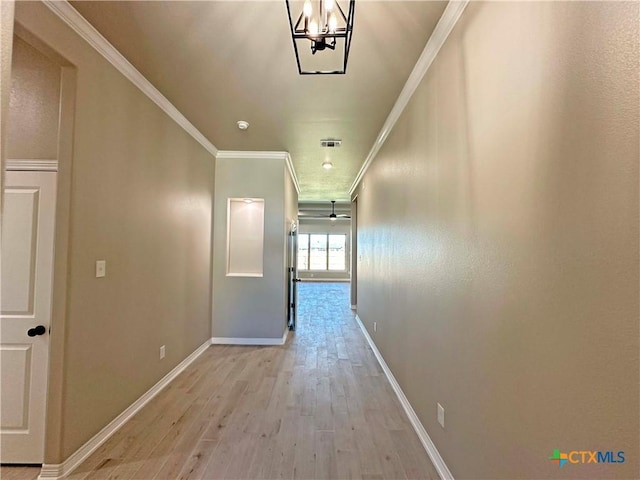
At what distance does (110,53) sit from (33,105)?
64 cm

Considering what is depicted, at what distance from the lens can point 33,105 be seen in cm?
200

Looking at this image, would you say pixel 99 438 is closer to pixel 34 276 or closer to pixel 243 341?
pixel 34 276

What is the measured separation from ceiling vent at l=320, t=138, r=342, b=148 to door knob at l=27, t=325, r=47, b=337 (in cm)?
330

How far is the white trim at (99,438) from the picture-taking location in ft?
5.82

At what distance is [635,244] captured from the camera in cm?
72

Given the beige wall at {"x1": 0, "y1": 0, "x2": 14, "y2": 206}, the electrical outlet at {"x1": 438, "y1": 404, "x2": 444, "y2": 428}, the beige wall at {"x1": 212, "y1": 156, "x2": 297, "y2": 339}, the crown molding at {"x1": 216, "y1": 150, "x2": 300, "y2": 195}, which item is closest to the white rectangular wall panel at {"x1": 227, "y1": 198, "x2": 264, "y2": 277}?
the beige wall at {"x1": 212, "y1": 156, "x2": 297, "y2": 339}

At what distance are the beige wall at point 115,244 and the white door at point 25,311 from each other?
0.16m

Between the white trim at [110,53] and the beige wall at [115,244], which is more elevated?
the white trim at [110,53]

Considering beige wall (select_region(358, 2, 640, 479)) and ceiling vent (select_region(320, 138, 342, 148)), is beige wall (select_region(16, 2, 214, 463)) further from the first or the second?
beige wall (select_region(358, 2, 640, 479))

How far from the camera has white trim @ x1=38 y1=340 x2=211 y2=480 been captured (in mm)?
1775

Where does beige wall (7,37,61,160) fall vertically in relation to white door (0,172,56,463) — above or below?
above

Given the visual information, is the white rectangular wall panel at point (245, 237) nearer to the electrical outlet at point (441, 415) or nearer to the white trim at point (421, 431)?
the white trim at point (421, 431)

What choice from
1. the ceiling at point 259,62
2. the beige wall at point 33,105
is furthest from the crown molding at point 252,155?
the beige wall at point 33,105

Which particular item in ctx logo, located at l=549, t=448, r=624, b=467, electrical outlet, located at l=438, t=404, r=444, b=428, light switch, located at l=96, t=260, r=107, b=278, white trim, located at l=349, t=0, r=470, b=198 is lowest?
electrical outlet, located at l=438, t=404, r=444, b=428
